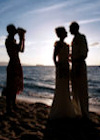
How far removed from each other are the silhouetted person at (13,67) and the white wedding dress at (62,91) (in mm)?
1265

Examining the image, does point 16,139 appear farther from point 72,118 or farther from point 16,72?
point 16,72

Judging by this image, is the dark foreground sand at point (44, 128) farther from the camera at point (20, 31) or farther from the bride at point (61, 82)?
the camera at point (20, 31)

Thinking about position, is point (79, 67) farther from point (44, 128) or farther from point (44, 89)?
point (44, 89)

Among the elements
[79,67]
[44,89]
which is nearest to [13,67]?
[79,67]

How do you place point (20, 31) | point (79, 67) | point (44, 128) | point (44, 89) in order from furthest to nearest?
1. point (44, 89)
2. point (20, 31)
3. point (79, 67)
4. point (44, 128)

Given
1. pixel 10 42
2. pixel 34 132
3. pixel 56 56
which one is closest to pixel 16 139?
pixel 34 132

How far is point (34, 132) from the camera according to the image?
467 centimetres

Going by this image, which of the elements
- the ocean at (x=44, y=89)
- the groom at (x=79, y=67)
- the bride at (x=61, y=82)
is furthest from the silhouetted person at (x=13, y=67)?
the ocean at (x=44, y=89)

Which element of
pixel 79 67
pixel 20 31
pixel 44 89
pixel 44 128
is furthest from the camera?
pixel 44 89

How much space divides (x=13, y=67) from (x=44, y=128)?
6.90 feet

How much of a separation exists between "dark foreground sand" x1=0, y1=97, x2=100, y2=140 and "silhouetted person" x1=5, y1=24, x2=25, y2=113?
59cm

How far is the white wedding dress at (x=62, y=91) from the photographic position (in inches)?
217

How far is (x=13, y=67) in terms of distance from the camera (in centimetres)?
613

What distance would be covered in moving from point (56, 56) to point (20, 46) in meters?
1.16
